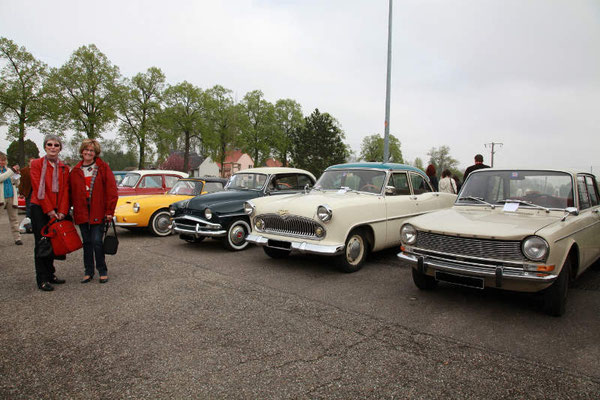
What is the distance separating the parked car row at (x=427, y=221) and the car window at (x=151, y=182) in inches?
97.6

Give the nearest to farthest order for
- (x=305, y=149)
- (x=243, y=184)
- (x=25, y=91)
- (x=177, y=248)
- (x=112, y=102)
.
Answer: (x=177, y=248), (x=243, y=184), (x=25, y=91), (x=112, y=102), (x=305, y=149)

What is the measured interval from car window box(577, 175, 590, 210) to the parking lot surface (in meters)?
1.14

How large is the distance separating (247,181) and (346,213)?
364 cm

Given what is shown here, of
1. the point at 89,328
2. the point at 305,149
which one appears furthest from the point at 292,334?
the point at 305,149

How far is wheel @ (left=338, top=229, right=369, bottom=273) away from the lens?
Answer: 225 inches

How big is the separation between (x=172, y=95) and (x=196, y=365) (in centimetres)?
4663

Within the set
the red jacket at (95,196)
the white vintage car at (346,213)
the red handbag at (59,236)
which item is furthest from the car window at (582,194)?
the red handbag at (59,236)

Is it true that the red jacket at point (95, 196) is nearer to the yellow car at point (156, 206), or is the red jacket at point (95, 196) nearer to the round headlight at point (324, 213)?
the round headlight at point (324, 213)

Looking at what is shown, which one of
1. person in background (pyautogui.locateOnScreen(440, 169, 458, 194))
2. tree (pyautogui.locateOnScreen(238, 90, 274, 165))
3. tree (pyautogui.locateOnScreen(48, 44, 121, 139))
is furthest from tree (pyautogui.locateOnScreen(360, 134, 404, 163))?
person in background (pyautogui.locateOnScreen(440, 169, 458, 194))

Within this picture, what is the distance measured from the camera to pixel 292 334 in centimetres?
354

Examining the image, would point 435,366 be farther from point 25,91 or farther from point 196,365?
point 25,91

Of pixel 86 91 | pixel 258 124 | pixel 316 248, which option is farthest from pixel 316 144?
pixel 316 248

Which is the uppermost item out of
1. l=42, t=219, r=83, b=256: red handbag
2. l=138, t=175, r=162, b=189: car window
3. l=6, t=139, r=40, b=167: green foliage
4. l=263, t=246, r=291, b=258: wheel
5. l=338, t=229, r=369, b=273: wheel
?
l=6, t=139, r=40, b=167: green foliage

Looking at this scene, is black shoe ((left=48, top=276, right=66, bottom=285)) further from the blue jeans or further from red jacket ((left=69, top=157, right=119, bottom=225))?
red jacket ((left=69, top=157, right=119, bottom=225))
